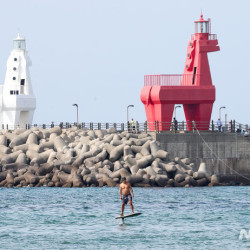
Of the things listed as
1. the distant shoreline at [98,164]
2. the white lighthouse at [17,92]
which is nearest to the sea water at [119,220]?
the distant shoreline at [98,164]

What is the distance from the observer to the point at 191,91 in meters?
62.6

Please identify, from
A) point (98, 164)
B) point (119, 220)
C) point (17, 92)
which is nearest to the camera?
point (119, 220)

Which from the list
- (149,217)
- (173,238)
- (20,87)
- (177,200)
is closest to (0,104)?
(20,87)

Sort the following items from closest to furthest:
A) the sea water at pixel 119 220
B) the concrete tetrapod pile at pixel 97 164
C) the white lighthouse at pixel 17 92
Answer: the sea water at pixel 119 220 < the concrete tetrapod pile at pixel 97 164 < the white lighthouse at pixel 17 92

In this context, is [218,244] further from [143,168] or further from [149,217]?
[143,168]

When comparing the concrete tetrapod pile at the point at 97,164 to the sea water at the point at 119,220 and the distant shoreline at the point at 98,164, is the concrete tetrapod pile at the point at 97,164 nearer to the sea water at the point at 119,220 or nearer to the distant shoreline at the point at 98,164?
the distant shoreline at the point at 98,164

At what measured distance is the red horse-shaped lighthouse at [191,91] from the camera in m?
62.3

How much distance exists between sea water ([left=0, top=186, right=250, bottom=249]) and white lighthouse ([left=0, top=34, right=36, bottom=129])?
2633cm

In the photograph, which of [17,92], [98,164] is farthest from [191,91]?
[17,92]

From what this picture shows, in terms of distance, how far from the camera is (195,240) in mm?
33938

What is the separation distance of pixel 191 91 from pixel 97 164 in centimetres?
934

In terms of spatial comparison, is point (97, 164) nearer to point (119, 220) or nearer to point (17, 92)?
point (119, 220)

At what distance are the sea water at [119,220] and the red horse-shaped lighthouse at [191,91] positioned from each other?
900 cm

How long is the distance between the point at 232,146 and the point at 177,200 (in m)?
14.5
